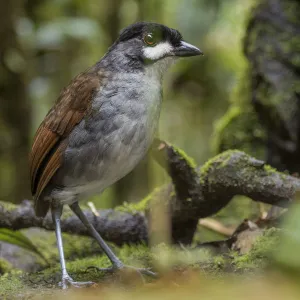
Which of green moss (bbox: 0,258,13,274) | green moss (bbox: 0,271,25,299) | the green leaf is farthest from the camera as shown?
green moss (bbox: 0,258,13,274)

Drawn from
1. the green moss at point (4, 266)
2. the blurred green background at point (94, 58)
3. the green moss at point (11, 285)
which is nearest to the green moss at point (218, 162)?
the green moss at point (11, 285)

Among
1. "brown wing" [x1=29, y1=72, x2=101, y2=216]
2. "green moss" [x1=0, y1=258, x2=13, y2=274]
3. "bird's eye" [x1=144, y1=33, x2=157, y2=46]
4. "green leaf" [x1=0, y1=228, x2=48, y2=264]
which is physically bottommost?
"green moss" [x1=0, y1=258, x2=13, y2=274]

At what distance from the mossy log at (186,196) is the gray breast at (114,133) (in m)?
0.27

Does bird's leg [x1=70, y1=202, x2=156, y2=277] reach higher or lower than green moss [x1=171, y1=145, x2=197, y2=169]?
lower

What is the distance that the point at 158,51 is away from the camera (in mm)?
2572

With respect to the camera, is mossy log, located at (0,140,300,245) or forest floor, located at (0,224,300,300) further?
mossy log, located at (0,140,300,245)

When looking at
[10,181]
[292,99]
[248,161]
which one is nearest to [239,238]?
[248,161]

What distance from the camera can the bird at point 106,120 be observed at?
242 cm

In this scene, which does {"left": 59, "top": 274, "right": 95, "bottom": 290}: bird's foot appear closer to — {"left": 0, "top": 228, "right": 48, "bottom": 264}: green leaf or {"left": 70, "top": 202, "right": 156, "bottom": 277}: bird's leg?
{"left": 70, "top": 202, "right": 156, "bottom": 277}: bird's leg

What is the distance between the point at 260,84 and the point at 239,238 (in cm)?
164

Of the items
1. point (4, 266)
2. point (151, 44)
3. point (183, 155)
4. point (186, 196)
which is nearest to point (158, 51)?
point (151, 44)

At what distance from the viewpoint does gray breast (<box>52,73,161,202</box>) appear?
7.90 ft

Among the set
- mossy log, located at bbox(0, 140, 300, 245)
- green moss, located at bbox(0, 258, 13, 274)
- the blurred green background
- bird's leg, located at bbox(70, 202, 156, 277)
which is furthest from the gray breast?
the blurred green background

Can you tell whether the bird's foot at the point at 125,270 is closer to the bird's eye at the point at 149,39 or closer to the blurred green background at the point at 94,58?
the bird's eye at the point at 149,39
